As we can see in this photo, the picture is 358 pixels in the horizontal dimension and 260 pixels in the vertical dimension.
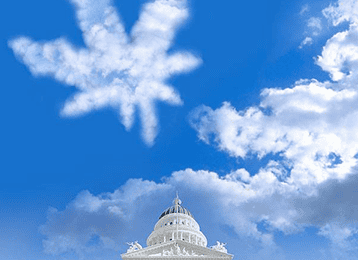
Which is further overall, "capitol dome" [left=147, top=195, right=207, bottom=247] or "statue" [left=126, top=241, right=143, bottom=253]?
"capitol dome" [left=147, top=195, right=207, bottom=247]

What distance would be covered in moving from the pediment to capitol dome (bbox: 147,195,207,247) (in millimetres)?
13993

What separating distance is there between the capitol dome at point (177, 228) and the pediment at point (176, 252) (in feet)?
45.9

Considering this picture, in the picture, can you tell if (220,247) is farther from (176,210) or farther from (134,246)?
(176,210)

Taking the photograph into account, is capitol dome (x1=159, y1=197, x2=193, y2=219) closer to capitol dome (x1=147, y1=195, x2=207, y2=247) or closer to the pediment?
capitol dome (x1=147, y1=195, x2=207, y2=247)

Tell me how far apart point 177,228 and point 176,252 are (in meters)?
19.3

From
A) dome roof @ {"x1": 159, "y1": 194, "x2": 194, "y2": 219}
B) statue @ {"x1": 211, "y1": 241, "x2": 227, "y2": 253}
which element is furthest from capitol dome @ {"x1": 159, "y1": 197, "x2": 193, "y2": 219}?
statue @ {"x1": 211, "y1": 241, "x2": 227, "y2": 253}

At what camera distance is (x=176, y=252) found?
183 ft

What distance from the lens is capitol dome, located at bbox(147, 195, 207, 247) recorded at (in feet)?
243

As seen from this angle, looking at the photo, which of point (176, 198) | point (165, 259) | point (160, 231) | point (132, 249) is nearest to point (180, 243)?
point (165, 259)

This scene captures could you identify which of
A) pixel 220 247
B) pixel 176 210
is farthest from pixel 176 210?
pixel 220 247

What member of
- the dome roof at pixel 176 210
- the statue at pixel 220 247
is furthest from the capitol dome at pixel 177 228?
the statue at pixel 220 247

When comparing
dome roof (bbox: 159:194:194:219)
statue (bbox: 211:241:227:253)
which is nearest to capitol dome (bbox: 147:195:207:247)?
dome roof (bbox: 159:194:194:219)

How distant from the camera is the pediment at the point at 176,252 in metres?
54.9

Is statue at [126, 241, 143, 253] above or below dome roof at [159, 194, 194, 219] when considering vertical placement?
below
